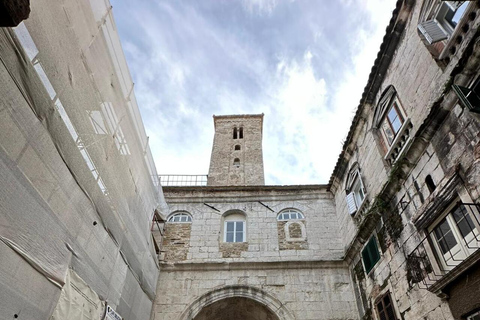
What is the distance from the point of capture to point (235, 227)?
1117 centimetres

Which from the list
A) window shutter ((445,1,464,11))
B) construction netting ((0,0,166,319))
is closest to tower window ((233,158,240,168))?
construction netting ((0,0,166,319))

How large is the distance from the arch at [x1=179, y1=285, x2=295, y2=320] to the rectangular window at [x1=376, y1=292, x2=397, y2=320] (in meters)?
2.53

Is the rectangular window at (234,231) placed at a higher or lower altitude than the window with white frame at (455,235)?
higher

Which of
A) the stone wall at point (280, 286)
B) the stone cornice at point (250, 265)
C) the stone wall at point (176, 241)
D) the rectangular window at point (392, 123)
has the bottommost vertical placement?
the stone wall at point (280, 286)

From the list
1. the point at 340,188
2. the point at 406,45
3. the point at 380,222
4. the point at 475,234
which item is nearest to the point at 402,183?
the point at 380,222

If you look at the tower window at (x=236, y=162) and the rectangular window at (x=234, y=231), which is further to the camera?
the tower window at (x=236, y=162)

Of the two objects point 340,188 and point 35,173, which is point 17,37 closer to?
point 35,173

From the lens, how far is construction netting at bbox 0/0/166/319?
12.1 feet

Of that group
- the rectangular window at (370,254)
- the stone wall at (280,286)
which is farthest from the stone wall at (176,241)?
the rectangular window at (370,254)

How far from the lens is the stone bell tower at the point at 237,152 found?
1880cm

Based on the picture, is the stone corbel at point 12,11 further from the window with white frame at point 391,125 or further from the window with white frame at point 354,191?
the window with white frame at point 354,191

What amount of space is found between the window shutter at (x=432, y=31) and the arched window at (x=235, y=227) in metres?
7.84

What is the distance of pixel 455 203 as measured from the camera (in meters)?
5.02

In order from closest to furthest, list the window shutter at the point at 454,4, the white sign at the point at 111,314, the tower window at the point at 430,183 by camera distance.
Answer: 1. the window shutter at the point at 454,4
2. the tower window at the point at 430,183
3. the white sign at the point at 111,314
